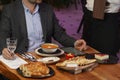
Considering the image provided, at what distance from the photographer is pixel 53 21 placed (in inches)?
122

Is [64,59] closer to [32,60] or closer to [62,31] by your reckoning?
[32,60]

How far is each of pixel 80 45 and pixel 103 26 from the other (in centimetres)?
78

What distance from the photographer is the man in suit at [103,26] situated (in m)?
3.33

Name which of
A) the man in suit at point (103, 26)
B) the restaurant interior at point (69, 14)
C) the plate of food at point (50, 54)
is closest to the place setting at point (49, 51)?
the plate of food at point (50, 54)

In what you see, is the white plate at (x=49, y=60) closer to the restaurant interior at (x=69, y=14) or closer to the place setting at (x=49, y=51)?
the place setting at (x=49, y=51)

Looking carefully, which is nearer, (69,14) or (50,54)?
(50,54)

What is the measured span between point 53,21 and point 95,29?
617 millimetres

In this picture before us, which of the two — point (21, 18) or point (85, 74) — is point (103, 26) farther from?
point (85, 74)

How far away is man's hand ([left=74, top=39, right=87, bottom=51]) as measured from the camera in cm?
271

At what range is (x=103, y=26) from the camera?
3.46 metres

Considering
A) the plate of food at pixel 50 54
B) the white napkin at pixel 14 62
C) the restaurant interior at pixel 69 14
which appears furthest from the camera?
the restaurant interior at pixel 69 14

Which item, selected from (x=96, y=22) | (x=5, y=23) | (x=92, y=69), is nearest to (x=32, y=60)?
(x=92, y=69)

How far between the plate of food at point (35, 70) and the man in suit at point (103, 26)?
1.30m

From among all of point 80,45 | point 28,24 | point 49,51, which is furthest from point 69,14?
point 49,51
